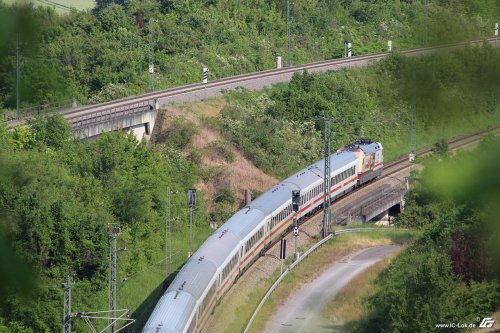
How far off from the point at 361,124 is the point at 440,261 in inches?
1514

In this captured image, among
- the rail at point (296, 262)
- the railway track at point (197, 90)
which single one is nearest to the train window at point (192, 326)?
the rail at point (296, 262)

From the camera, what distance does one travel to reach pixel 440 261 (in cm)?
3045

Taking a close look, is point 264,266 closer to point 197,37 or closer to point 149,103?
point 149,103

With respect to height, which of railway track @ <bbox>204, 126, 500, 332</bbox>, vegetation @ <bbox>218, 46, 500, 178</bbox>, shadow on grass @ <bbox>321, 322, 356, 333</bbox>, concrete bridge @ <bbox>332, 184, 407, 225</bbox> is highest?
vegetation @ <bbox>218, 46, 500, 178</bbox>

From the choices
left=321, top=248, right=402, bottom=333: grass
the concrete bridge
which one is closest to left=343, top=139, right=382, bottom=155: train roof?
the concrete bridge

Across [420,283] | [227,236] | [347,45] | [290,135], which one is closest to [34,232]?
[227,236]

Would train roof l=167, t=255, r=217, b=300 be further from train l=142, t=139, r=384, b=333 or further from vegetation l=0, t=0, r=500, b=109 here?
vegetation l=0, t=0, r=500, b=109

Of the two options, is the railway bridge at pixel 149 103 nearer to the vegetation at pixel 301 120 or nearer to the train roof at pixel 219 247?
the vegetation at pixel 301 120

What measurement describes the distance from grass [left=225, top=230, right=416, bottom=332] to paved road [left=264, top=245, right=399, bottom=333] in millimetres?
460

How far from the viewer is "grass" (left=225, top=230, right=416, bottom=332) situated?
37000mm

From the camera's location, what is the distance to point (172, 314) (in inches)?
1079

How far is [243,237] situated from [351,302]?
18.4 feet

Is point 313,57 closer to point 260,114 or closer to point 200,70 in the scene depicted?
point 200,70

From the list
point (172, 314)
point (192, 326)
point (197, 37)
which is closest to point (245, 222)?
point (192, 326)
